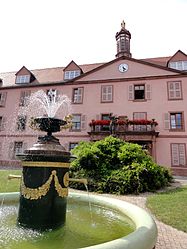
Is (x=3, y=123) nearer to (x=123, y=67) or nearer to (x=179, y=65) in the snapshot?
(x=123, y=67)

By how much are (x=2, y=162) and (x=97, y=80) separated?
14049 mm

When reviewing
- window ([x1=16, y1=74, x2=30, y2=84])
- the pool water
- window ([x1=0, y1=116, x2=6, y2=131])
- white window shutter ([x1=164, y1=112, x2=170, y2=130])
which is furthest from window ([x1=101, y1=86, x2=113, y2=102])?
the pool water

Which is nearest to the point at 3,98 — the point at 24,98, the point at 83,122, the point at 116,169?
the point at 24,98

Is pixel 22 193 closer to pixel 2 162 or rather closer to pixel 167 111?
pixel 167 111

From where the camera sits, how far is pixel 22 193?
3.72m

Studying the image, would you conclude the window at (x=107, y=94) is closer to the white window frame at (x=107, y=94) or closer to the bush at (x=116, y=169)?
the white window frame at (x=107, y=94)

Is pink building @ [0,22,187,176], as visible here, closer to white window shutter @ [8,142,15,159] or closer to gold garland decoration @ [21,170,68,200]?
white window shutter @ [8,142,15,159]

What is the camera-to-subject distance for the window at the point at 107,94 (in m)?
23.9

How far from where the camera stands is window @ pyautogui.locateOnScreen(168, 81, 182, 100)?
71.8 feet

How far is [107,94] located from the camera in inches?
947

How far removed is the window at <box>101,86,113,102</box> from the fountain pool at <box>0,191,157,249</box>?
63.9ft

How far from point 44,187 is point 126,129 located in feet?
58.3

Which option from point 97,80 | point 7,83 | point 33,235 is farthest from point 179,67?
point 33,235

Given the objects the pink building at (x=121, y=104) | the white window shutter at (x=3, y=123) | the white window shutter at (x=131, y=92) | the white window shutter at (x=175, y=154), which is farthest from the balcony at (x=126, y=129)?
the white window shutter at (x=3, y=123)
